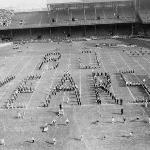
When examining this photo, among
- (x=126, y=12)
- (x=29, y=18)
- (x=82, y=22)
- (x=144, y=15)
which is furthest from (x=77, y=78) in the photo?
(x=29, y=18)

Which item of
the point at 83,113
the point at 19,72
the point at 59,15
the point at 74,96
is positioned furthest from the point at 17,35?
the point at 83,113

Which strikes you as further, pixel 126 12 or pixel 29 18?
pixel 29 18

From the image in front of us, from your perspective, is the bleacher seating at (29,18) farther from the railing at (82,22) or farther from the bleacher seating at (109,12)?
the bleacher seating at (109,12)

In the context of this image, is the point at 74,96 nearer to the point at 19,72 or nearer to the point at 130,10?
the point at 19,72

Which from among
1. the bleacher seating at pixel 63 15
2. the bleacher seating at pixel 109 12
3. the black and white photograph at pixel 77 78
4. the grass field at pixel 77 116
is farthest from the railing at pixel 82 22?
the grass field at pixel 77 116

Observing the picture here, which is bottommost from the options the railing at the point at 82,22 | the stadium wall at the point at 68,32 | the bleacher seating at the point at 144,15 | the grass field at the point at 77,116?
the grass field at the point at 77,116

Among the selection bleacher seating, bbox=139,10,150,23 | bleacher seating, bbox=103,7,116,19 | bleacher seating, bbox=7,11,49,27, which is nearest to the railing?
bleacher seating, bbox=7,11,49,27

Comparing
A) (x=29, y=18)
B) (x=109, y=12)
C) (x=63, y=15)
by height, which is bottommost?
(x=29, y=18)

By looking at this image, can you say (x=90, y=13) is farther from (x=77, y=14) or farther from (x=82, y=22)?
(x=82, y=22)

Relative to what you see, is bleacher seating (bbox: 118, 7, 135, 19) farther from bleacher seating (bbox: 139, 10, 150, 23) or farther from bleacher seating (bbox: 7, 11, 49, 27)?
bleacher seating (bbox: 7, 11, 49, 27)
